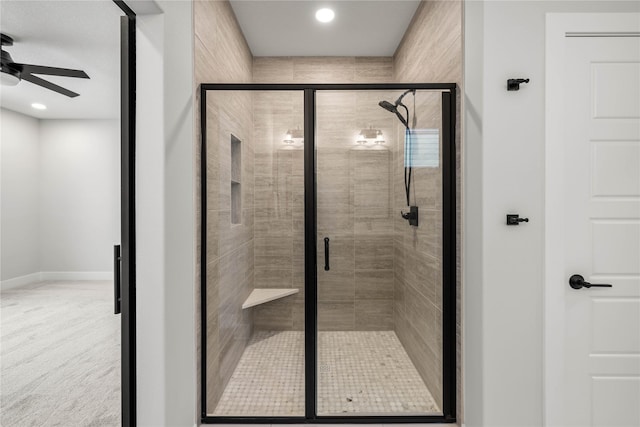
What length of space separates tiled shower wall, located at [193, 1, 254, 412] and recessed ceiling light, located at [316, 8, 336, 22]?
33.7 inches

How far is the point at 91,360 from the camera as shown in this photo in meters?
1.38

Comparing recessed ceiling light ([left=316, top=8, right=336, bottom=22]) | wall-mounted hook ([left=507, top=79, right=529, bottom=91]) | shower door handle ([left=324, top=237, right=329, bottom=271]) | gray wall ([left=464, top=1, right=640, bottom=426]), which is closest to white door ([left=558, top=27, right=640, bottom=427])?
gray wall ([left=464, top=1, right=640, bottom=426])

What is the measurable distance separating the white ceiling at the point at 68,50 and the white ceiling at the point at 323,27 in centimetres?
138

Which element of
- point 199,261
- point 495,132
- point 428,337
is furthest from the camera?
point 428,337

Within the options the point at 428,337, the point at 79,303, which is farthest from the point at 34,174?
the point at 428,337

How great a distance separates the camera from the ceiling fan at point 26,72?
0.98m

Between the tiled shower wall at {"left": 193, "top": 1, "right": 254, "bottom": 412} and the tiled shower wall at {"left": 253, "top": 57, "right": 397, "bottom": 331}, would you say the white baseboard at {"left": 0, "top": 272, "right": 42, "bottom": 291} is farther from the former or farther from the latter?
the tiled shower wall at {"left": 253, "top": 57, "right": 397, "bottom": 331}

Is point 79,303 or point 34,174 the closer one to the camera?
point 34,174

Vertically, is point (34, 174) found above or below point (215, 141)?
below

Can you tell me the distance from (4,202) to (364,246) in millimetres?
1597

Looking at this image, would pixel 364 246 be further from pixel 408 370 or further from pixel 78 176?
pixel 78 176

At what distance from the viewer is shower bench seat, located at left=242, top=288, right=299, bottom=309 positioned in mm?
2061

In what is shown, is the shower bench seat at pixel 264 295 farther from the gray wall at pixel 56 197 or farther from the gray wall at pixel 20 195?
the gray wall at pixel 20 195

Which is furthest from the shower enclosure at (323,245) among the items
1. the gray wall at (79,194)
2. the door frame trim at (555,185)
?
the gray wall at (79,194)
